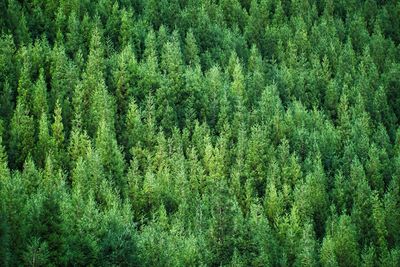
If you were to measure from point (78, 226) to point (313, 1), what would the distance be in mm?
137502

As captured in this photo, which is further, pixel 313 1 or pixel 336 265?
pixel 313 1

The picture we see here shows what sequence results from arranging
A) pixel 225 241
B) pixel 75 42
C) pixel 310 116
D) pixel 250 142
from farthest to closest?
1. pixel 75 42
2. pixel 310 116
3. pixel 250 142
4. pixel 225 241

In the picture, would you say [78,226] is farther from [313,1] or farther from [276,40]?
[313,1]

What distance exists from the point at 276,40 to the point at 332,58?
1456cm

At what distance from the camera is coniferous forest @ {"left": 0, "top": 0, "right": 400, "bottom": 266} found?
203 ft

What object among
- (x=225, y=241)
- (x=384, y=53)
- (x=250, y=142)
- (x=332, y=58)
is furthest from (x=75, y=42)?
(x=225, y=241)

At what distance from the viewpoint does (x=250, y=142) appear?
334 feet

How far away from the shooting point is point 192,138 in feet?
346

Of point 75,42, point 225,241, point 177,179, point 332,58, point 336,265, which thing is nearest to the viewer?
point 225,241

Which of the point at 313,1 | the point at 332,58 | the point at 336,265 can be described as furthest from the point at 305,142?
the point at 313,1

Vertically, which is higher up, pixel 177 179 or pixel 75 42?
pixel 75 42

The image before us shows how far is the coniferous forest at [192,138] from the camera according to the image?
203 feet

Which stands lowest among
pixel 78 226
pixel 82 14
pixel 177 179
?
pixel 78 226

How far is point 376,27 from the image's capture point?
6663 inches
